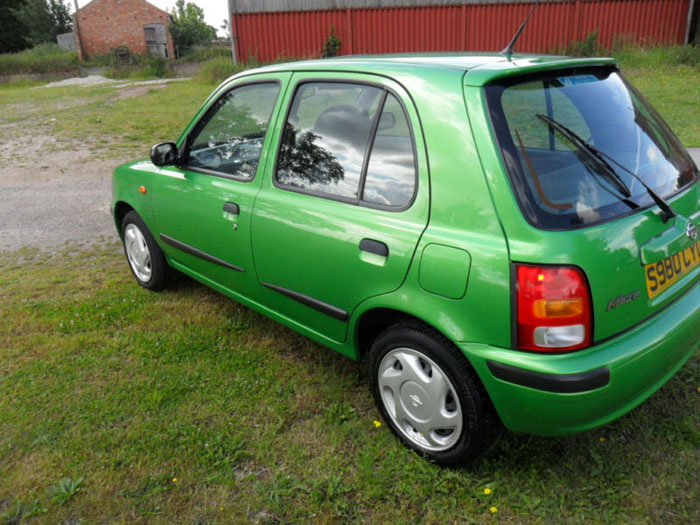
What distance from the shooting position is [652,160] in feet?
8.00

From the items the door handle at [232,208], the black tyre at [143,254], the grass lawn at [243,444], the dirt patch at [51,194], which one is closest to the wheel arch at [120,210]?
the black tyre at [143,254]

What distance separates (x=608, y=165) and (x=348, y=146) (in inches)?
44.7

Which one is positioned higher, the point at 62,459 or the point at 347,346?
the point at 347,346

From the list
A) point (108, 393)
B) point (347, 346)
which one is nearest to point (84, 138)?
point (108, 393)

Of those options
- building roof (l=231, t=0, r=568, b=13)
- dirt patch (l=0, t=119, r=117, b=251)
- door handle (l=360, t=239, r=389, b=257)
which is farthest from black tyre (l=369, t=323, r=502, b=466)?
building roof (l=231, t=0, r=568, b=13)

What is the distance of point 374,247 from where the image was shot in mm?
2408

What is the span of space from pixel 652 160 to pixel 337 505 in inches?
79.2

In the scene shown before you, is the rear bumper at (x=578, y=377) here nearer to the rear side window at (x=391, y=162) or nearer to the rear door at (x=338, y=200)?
the rear door at (x=338, y=200)

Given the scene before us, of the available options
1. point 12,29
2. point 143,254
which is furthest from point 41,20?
point 143,254

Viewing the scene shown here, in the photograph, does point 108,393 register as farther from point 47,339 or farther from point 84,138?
point 84,138

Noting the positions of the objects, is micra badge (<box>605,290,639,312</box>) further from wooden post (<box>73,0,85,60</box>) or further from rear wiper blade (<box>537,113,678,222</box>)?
wooden post (<box>73,0,85,60</box>)

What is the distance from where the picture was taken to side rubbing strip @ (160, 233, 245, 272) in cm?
338

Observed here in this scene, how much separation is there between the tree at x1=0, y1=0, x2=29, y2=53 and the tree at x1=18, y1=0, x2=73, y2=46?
0.42 metres

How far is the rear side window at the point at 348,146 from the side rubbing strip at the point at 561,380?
824 mm
